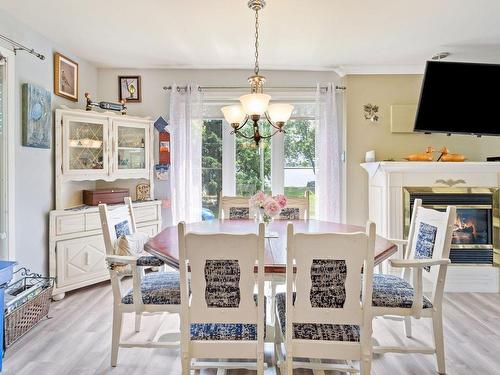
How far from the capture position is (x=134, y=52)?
3430 mm

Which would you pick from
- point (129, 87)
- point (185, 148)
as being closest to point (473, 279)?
point (185, 148)

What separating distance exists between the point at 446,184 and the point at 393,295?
1.93 meters

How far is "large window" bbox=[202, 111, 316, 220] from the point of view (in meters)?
4.03

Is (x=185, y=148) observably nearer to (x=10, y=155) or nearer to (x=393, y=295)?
(x=10, y=155)

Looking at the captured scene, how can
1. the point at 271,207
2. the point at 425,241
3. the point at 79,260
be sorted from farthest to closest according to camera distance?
the point at 79,260 → the point at 271,207 → the point at 425,241

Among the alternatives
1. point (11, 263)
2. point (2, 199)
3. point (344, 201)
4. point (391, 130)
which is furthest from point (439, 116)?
point (2, 199)

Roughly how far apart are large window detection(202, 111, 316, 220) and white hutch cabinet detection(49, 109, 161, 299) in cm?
66

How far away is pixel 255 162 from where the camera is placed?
4.07 metres

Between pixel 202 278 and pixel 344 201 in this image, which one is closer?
pixel 202 278

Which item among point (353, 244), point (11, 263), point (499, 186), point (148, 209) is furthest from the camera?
point (148, 209)

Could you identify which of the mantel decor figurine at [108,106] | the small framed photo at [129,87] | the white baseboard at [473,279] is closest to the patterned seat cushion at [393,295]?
the white baseboard at [473,279]

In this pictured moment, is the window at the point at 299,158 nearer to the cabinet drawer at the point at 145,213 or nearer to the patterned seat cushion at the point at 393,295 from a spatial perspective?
the cabinet drawer at the point at 145,213

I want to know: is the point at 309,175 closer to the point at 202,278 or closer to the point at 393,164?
the point at 393,164

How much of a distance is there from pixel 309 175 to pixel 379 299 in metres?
2.24
